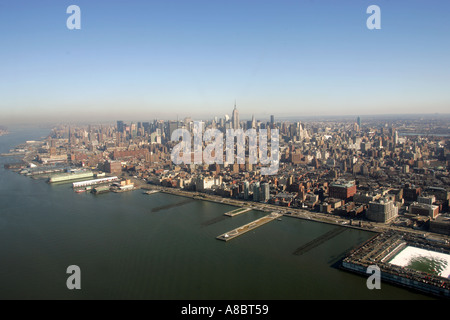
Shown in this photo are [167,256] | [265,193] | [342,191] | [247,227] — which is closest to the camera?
[167,256]

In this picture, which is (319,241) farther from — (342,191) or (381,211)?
(342,191)

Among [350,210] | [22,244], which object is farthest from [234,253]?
[22,244]

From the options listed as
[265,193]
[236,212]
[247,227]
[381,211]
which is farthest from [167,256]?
[381,211]

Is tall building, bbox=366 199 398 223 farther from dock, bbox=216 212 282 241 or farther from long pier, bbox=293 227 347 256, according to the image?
dock, bbox=216 212 282 241

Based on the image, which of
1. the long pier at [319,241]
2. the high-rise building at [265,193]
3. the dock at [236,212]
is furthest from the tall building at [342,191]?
the dock at [236,212]

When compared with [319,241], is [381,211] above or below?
above

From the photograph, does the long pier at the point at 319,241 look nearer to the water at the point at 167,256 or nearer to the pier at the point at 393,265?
the water at the point at 167,256
